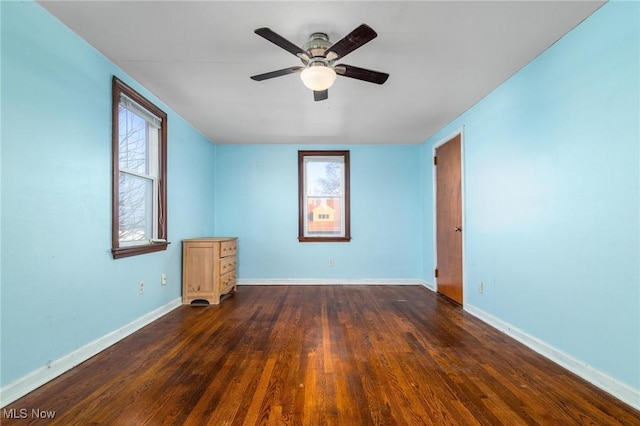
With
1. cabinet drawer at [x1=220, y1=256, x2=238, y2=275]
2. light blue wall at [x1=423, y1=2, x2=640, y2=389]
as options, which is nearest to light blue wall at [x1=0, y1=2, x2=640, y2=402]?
light blue wall at [x1=423, y1=2, x2=640, y2=389]

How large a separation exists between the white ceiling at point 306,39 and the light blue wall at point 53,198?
23 centimetres

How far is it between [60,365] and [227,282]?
6.87 feet

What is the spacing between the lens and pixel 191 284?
12.0 ft

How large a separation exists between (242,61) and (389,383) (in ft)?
8.48

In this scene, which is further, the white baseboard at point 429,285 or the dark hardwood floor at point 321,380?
the white baseboard at point 429,285

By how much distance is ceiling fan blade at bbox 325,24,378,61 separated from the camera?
169cm

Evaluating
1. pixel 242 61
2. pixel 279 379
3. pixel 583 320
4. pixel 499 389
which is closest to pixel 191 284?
pixel 279 379

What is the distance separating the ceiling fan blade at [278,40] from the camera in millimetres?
1710

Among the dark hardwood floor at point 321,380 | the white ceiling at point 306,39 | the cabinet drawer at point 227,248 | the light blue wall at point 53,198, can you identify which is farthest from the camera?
the cabinet drawer at point 227,248

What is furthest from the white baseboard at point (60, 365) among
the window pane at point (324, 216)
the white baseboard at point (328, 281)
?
the window pane at point (324, 216)

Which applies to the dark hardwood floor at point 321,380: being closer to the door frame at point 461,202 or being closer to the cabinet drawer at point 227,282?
the door frame at point 461,202

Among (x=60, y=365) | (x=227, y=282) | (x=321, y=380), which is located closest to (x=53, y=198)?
(x=60, y=365)

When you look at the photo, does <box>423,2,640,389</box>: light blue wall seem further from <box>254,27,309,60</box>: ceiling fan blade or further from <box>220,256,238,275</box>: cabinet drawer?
<box>220,256,238,275</box>: cabinet drawer

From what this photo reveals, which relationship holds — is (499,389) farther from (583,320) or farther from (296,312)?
(296,312)
